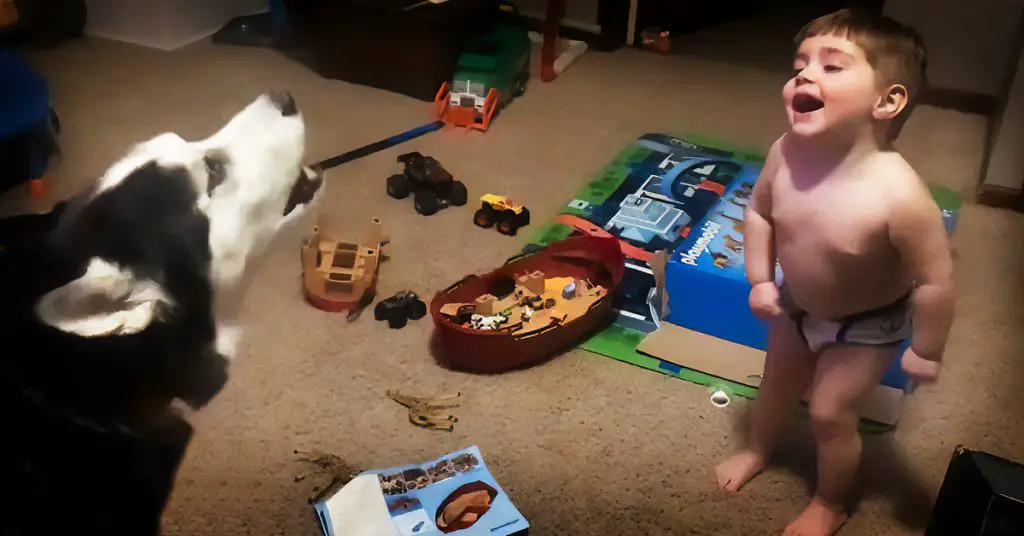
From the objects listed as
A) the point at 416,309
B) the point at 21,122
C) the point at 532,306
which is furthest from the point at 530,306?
the point at 21,122

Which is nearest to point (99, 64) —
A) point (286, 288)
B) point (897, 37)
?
point (286, 288)

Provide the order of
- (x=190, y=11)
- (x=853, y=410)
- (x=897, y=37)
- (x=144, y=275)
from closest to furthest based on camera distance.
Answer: (x=144, y=275) → (x=897, y=37) → (x=853, y=410) → (x=190, y=11)

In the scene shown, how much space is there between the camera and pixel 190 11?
61.3 inches

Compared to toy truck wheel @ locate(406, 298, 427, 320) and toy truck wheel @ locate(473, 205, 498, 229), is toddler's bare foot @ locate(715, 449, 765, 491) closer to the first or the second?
toy truck wheel @ locate(406, 298, 427, 320)

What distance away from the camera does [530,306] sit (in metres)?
1.21

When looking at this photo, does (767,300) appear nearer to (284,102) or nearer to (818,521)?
(818,521)

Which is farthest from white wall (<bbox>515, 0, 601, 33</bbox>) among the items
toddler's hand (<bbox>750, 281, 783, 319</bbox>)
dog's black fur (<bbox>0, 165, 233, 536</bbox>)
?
dog's black fur (<bbox>0, 165, 233, 536</bbox>)

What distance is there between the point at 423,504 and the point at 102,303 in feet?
1.64

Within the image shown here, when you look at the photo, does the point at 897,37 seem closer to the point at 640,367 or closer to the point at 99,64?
the point at 640,367

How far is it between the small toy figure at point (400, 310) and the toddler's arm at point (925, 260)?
0.67 m

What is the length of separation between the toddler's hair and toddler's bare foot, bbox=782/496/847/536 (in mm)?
424

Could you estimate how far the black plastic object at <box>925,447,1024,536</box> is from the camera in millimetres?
755

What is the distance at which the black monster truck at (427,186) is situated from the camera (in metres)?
1.46

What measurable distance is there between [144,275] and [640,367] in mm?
734
